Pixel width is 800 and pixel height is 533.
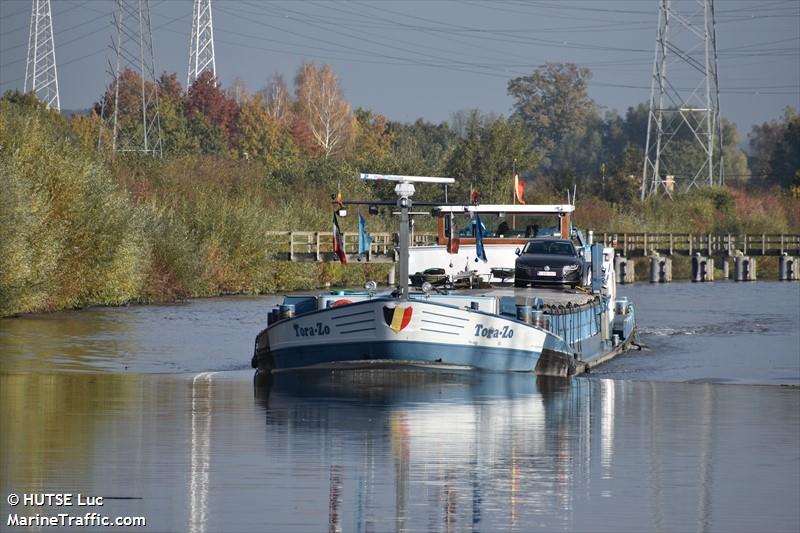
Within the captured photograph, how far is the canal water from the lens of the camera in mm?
17938

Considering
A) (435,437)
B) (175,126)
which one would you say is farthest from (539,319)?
(175,126)

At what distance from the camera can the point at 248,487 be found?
19.4 m

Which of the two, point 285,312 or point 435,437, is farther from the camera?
point 285,312

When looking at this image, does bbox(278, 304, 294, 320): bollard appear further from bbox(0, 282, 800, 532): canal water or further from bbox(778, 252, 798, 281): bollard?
bbox(778, 252, 798, 281): bollard

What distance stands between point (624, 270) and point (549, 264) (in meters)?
56.3

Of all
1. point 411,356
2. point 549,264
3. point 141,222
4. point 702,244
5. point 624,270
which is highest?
point 141,222

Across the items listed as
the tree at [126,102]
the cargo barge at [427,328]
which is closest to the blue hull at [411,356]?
the cargo barge at [427,328]

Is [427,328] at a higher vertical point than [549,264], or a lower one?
lower

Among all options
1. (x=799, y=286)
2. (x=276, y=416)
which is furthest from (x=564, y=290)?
(x=799, y=286)

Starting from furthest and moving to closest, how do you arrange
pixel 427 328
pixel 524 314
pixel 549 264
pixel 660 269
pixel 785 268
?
1. pixel 785 268
2. pixel 660 269
3. pixel 549 264
4. pixel 524 314
5. pixel 427 328

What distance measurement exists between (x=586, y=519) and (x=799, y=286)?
264 ft

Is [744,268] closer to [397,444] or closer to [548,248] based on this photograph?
[548,248]

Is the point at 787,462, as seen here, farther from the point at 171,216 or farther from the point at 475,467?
the point at 171,216

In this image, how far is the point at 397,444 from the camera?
77.1ft
